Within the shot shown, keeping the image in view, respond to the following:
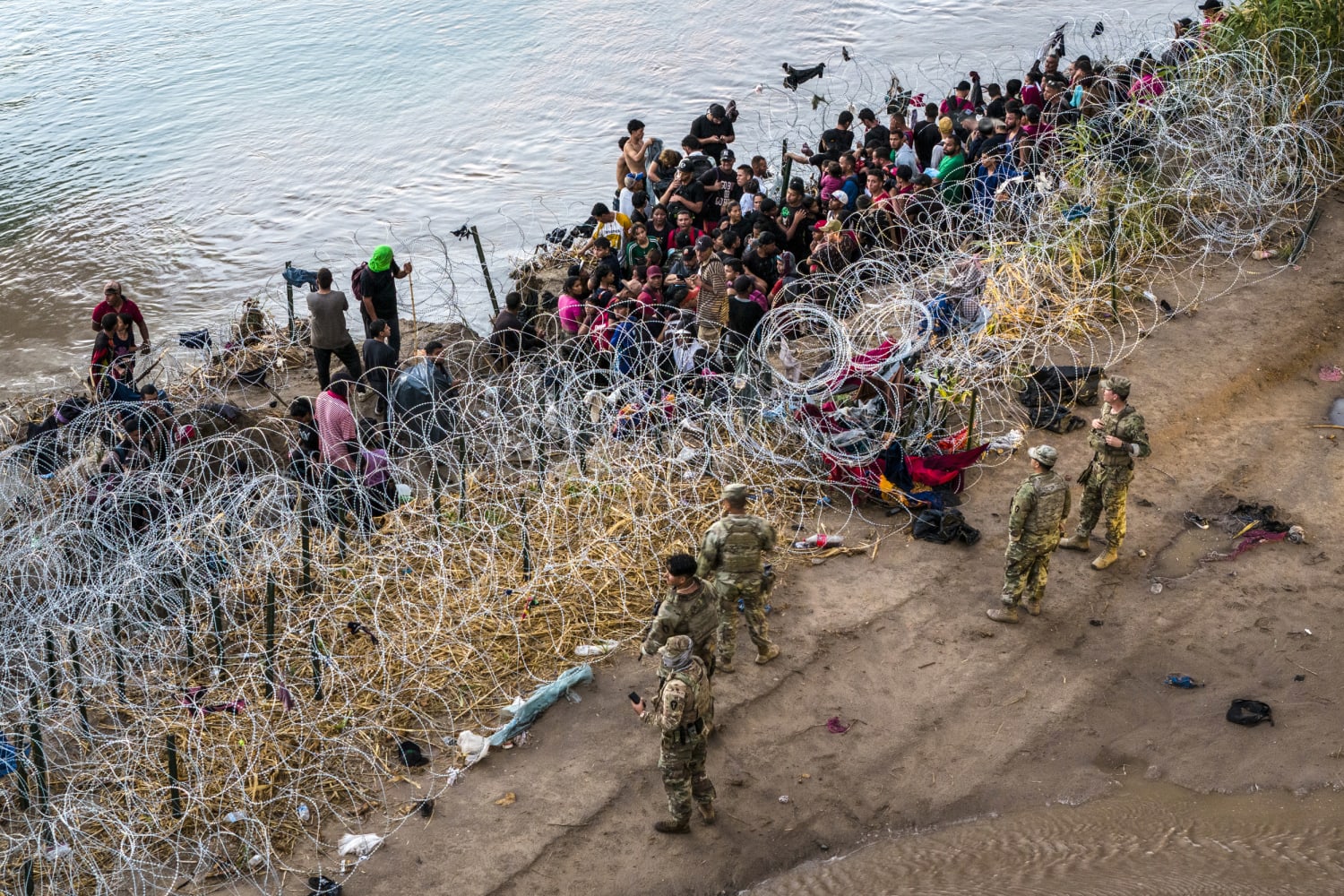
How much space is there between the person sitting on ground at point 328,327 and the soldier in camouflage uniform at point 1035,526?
252 inches

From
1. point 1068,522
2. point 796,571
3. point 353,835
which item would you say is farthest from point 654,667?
point 1068,522

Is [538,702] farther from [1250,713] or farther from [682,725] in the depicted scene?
[1250,713]

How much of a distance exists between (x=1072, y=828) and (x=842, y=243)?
6.08m

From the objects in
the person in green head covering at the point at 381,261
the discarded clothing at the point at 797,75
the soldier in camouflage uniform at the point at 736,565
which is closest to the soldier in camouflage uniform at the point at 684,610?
the soldier in camouflage uniform at the point at 736,565

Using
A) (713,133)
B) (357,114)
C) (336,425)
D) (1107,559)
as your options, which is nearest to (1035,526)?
(1107,559)

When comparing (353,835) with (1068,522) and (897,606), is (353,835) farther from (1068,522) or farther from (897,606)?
(1068,522)

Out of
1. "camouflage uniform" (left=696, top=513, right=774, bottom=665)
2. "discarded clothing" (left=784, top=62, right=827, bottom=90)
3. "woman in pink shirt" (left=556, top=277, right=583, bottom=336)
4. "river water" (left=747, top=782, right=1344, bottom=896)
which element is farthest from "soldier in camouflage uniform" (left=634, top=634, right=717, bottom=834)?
"discarded clothing" (left=784, top=62, right=827, bottom=90)

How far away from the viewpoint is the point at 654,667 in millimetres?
8273

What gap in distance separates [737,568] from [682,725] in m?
1.46

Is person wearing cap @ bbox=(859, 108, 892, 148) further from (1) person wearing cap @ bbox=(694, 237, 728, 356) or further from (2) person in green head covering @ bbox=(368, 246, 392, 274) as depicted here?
(2) person in green head covering @ bbox=(368, 246, 392, 274)

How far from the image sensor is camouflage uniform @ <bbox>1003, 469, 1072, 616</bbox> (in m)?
8.15

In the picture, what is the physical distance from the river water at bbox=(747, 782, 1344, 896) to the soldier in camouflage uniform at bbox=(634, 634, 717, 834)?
0.58 m

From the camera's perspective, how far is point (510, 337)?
1133 centimetres

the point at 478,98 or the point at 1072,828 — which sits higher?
the point at 478,98
